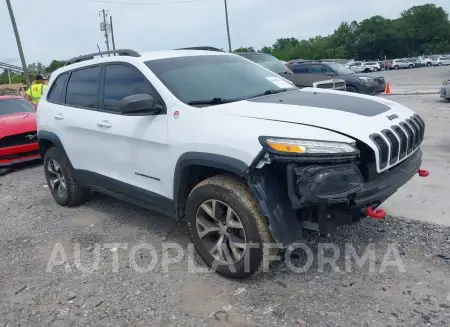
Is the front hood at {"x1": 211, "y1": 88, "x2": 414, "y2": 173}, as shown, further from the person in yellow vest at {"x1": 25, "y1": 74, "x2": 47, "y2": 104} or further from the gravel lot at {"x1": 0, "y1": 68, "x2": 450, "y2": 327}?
the person in yellow vest at {"x1": 25, "y1": 74, "x2": 47, "y2": 104}

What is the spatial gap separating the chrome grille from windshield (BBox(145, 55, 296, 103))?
125 centimetres

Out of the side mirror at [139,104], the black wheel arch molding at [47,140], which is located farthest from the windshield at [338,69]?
the side mirror at [139,104]

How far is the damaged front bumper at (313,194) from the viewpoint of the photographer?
2863 mm

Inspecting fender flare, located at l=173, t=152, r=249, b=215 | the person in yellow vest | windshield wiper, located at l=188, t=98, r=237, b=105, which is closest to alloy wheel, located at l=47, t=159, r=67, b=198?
fender flare, located at l=173, t=152, r=249, b=215

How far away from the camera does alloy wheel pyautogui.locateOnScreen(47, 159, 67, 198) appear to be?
542 cm

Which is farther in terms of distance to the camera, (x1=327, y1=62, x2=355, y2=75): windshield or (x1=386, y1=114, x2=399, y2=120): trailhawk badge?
(x1=327, y1=62, x2=355, y2=75): windshield

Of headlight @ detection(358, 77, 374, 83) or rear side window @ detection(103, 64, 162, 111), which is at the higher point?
rear side window @ detection(103, 64, 162, 111)

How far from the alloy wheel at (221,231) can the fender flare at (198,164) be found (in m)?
0.27

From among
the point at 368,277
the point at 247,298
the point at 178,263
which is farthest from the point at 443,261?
the point at 178,263

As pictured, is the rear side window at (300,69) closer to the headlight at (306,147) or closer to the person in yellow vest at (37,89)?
the person in yellow vest at (37,89)

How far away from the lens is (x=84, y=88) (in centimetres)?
482

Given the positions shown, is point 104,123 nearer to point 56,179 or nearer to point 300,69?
point 56,179

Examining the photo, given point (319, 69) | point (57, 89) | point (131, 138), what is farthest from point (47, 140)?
point (319, 69)

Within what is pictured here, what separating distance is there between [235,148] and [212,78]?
1.17 m
